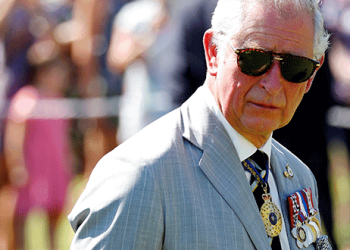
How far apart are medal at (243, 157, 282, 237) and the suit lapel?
96mm

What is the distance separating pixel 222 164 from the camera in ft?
6.94

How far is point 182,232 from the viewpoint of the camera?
1.88 metres

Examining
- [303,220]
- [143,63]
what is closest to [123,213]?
[303,220]

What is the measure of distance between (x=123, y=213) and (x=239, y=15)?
95 centimetres

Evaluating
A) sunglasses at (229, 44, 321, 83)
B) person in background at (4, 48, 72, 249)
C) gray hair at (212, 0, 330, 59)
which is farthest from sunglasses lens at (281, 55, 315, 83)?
person in background at (4, 48, 72, 249)

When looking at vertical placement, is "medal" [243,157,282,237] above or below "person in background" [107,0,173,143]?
below

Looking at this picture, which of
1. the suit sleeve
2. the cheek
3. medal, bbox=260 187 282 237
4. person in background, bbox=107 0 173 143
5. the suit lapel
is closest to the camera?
the suit sleeve

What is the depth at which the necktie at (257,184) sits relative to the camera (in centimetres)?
217

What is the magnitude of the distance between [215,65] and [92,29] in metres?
3.58

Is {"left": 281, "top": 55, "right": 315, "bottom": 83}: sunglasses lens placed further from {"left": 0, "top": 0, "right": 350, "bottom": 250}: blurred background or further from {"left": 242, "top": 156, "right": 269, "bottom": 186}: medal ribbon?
{"left": 0, "top": 0, "right": 350, "bottom": 250}: blurred background

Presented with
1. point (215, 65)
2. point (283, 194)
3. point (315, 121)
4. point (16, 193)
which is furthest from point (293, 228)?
point (16, 193)

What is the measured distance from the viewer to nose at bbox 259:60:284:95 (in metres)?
2.19

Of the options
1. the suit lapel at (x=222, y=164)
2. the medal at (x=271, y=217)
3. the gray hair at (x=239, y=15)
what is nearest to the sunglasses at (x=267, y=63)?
the gray hair at (x=239, y=15)

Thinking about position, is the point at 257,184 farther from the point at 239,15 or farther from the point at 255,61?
the point at 239,15
